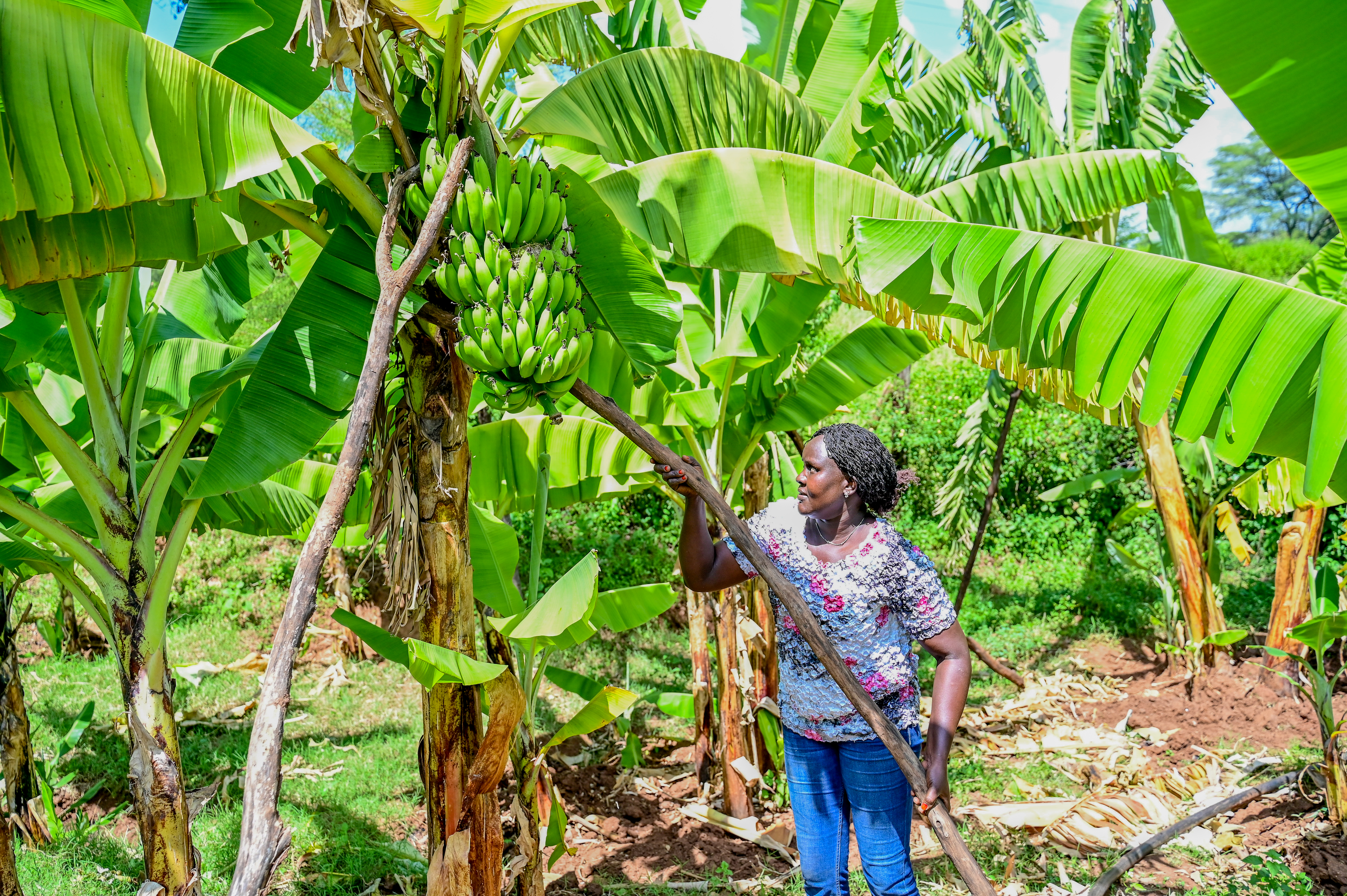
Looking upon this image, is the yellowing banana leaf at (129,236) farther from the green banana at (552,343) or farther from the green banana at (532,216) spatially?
the green banana at (552,343)

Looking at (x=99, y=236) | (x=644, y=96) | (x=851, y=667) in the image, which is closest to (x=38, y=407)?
(x=99, y=236)

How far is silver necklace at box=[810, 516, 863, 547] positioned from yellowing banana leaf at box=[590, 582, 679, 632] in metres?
1.09

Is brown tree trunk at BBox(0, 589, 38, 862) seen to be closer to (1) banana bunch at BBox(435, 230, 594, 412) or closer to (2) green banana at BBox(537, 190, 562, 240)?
(1) banana bunch at BBox(435, 230, 594, 412)

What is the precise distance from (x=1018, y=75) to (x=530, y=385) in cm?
478

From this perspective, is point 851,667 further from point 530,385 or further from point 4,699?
point 4,699

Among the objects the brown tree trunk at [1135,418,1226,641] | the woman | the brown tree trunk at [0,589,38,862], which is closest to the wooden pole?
the woman

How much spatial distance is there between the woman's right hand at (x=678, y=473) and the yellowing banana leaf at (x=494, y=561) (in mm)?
1149

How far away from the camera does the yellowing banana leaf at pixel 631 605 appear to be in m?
3.69

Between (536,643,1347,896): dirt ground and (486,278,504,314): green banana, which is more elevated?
(486,278,504,314): green banana

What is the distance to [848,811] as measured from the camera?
2.72 meters

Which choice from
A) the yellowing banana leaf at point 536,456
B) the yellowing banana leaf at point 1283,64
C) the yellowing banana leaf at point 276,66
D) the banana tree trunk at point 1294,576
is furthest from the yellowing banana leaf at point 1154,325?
the banana tree trunk at point 1294,576

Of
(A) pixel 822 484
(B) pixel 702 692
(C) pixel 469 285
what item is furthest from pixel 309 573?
(B) pixel 702 692

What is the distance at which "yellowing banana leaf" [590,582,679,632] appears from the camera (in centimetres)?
369

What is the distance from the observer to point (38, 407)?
282 centimetres
